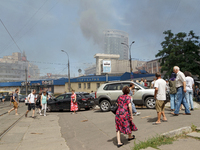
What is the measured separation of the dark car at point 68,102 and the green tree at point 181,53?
1528cm

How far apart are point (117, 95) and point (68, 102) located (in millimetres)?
4902

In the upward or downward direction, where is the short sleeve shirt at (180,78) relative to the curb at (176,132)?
upward

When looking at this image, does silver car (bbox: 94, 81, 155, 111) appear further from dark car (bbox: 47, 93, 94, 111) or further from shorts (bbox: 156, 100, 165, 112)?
shorts (bbox: 156, 100, 165, 112)

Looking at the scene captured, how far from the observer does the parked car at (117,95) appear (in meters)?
11.0

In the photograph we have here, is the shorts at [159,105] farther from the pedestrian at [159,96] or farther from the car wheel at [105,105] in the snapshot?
the car wheel at [105,105]

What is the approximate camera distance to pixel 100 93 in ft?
40.1

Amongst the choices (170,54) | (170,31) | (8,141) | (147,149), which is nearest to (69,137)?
(8,141)

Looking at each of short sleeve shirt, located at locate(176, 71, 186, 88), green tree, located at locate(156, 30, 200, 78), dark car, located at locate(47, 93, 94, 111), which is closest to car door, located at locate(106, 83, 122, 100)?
dark car, located at locate(47, 93, 94, 111)

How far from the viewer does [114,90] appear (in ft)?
39.4

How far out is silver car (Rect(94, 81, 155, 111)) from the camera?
1102 centimetres

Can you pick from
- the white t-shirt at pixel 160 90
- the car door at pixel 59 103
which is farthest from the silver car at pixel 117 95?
the white t-shirt at pixel 160 90

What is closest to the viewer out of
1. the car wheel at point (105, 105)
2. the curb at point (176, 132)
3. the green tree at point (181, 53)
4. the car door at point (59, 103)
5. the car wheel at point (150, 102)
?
the curb at point (176, 132)

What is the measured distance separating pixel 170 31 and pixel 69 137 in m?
24.9

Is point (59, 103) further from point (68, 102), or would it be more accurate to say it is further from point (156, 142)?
point (156, 142)
